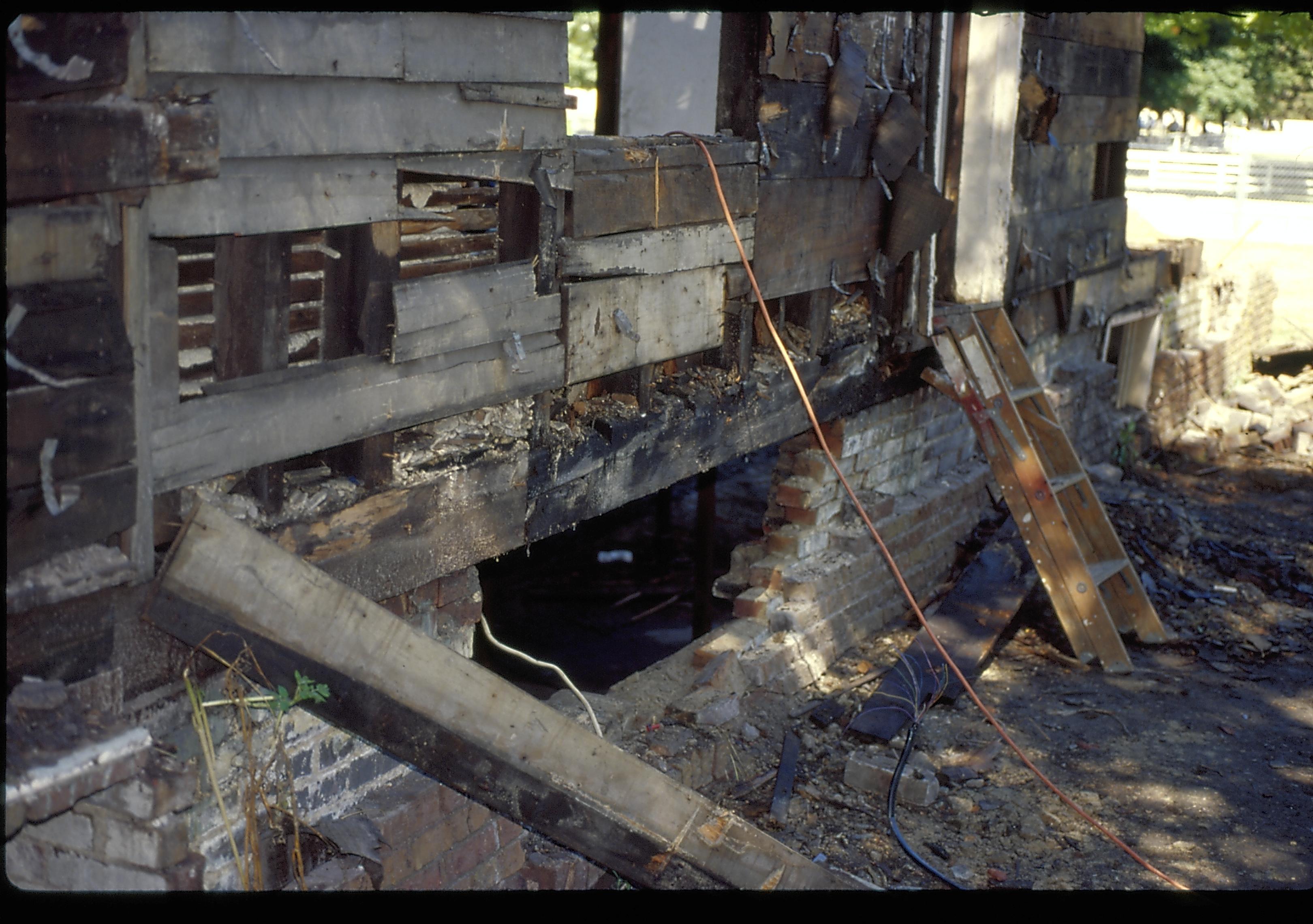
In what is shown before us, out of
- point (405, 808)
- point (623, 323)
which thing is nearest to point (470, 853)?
point (405, 808)

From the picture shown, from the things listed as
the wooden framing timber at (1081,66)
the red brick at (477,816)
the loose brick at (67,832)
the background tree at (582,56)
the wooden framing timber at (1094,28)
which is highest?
the background tree at (582,56)

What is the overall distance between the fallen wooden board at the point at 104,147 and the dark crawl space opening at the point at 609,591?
12.4 ft

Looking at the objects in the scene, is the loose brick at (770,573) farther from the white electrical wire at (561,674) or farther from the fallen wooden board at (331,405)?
the fallen wooden board at (331,405)

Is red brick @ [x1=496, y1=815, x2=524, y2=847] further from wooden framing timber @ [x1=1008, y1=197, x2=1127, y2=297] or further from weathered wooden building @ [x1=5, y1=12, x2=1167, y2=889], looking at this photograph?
→ wooden framing timber @ [x1=1008, y1=197, x2=1127, y2=297]

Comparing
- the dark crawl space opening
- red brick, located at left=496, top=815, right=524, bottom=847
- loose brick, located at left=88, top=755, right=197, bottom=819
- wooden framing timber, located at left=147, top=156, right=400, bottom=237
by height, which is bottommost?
the dark crawl space opening

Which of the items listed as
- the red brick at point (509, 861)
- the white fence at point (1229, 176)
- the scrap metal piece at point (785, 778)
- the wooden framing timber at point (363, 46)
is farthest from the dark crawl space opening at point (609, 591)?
the white fence at point (1229, 176)

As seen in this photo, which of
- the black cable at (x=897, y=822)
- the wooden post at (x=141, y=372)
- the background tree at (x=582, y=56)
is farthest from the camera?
the background tree at (x=582, y=56)

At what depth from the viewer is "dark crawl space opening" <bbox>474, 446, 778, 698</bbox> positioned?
6.96 meters

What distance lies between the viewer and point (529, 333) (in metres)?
3.52

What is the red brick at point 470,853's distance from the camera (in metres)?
3.56

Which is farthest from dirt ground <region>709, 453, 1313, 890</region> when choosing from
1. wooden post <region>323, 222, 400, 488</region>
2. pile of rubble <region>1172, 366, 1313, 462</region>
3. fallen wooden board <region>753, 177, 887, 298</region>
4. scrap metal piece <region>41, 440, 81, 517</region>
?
pile of rubble <region>1172, 366, 1313, 462</region>

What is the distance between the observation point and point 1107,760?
5184 millimetres

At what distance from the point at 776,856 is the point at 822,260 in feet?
A: 8.76

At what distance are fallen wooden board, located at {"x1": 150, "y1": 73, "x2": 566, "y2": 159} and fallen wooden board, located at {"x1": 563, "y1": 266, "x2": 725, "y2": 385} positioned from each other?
585 mm
